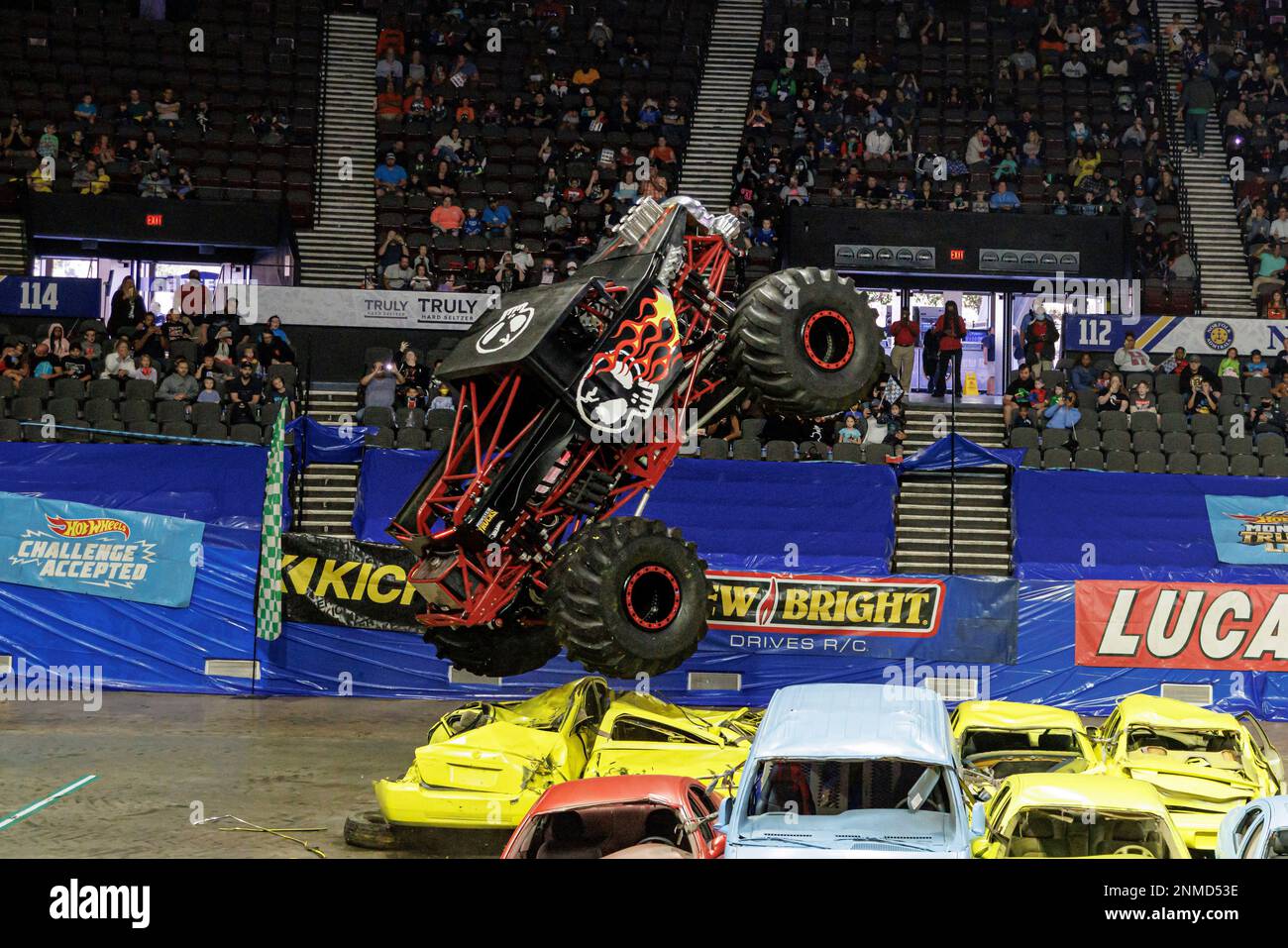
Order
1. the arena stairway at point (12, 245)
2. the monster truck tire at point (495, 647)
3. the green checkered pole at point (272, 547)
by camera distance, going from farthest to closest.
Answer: the arena stairway at point (12, 245), the green checkered pole at point (272, 547), the monster truck tire at point (495, 647)

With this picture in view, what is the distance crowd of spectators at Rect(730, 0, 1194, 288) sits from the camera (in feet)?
101

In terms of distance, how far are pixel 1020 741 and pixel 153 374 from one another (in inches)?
643

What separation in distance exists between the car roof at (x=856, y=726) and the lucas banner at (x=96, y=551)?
11.5 metres

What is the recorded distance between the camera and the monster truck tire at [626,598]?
13969 mm

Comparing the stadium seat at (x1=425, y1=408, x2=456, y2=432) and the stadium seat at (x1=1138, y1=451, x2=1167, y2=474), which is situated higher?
the stadium seat at (x1=425, y1=408, x2=456, y2=432)

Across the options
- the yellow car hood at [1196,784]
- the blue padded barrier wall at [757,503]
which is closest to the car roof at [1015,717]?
the yellow car hood at [1196,784]

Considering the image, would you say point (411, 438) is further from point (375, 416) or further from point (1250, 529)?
point (1250, 529)

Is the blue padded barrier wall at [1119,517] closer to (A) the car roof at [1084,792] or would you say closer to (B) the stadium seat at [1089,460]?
(B) the stadium seat at [1089,460]

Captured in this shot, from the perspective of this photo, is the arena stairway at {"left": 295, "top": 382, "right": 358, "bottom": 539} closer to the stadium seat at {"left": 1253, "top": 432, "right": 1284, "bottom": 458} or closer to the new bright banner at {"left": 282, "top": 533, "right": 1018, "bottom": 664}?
the new bright banner at {"left": 282, "top": 533, "right": 1018, "bottom": 664}

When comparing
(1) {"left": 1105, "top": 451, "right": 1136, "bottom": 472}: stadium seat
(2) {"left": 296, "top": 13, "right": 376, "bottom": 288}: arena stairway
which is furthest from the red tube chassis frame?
(2) {"left": 296, "top": 13, "right": 376, "bottom": 288}: arena stairway

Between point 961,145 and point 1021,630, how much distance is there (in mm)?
15245

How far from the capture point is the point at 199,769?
15750 mm

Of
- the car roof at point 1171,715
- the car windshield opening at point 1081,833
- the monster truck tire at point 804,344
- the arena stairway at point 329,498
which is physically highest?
the monster truck tire at point 804,344

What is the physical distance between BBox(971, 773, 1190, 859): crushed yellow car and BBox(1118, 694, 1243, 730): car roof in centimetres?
357
